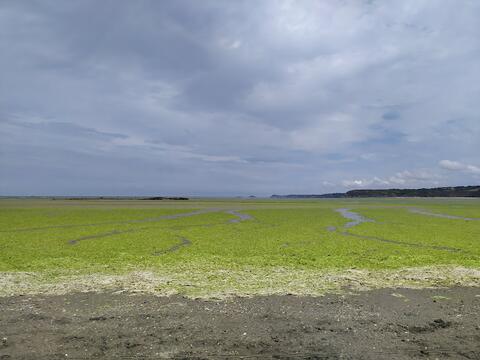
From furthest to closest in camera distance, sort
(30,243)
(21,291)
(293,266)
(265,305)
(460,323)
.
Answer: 1. (30,243)
2. (293,266)
3. (21,291)
4. (265,305)
5. (460,323)

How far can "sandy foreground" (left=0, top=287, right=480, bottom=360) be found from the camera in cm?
849

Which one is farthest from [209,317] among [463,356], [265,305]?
[463,356]

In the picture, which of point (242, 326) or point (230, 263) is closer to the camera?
point (242, 326)

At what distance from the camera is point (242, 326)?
10.1m

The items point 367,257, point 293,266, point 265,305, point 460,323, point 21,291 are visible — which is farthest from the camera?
point 367,257

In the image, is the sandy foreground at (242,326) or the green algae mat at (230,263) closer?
the sandy foreground at (242,326)

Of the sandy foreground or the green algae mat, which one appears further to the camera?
the green algae mat

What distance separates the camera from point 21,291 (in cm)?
1353

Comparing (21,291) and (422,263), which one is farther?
(422,263)

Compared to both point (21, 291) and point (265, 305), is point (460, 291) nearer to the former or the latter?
point (265, 305)

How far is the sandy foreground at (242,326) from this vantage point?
8.49m

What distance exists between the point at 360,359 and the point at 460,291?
8256mm

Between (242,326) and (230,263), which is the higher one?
(242,326)

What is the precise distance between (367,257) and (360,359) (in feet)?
48.2
